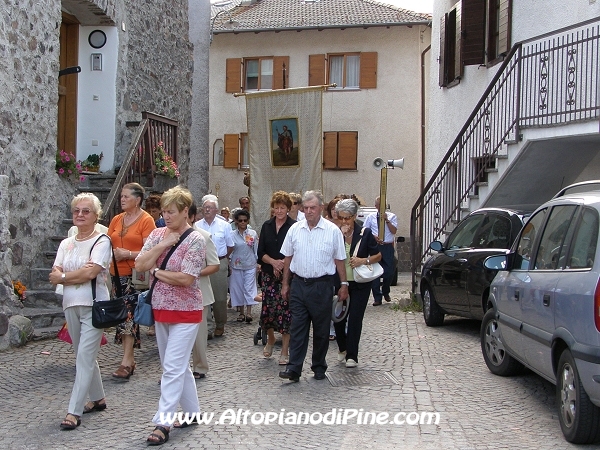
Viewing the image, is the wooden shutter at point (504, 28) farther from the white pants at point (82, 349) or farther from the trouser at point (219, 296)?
the white pants at point (82, 349)

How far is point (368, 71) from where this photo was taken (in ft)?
92.1

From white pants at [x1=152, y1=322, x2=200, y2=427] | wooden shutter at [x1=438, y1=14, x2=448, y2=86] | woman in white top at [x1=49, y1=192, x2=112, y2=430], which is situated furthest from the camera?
wooden shutter at [x1=438, y1=14, x2=448, y2=86]

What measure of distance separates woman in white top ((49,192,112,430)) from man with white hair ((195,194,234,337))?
11.9 ft

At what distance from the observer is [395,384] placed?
7.46 meters

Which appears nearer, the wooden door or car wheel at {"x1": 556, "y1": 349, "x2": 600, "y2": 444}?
car wheel at {"x1": 556, "y1": 349, "x2": 600, "y2": 444}

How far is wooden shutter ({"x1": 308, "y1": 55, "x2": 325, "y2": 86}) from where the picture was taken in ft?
93.8

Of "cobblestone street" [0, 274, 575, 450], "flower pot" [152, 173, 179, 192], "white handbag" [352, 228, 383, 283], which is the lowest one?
"cobblestone street" [0, 274, 575, 450]

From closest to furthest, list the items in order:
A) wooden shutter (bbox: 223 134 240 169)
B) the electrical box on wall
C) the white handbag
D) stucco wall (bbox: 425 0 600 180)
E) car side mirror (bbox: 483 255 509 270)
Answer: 1. car side mirror (bbox: 483 255 509 270)
2. the white handbag
3. stucco wall (bbox: 425 0 600 180)
4. the electrical box on wall
5. wooden shutter (bbox: 223 134 240 169)

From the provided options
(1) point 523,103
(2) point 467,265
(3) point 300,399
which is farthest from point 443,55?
(3) point 300,399

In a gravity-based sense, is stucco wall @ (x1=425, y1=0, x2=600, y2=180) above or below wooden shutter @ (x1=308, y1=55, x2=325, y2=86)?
below

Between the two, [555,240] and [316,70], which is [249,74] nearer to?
A: [316,70]

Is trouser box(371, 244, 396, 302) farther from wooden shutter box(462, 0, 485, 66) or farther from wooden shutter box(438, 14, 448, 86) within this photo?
wooden shutter box(438, 14, 448, 86)

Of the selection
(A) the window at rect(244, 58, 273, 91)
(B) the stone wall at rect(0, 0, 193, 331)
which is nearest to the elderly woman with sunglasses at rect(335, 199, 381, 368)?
(B) the stone wall at rect(0, 0, 193, 331)

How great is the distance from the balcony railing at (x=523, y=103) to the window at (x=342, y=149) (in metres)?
13.5
